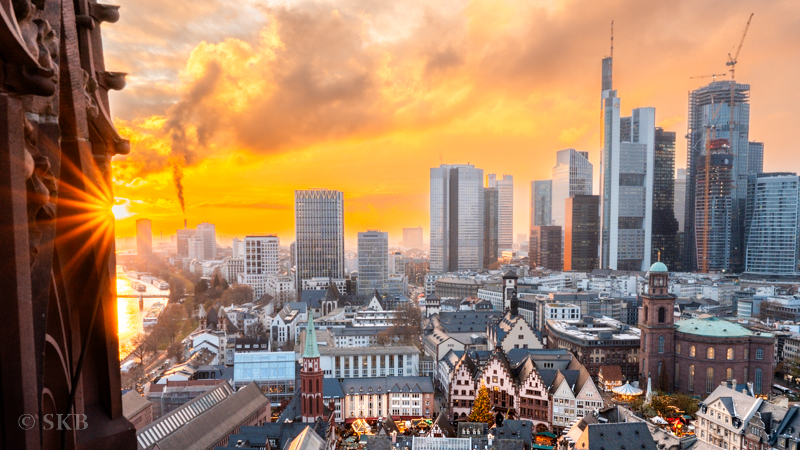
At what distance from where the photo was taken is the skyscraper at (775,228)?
98125 mm

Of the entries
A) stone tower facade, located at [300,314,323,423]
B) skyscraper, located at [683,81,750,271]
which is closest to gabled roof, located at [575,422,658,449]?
stone tower facade, located at [300,314,323,423]

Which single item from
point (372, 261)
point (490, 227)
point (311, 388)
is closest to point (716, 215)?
point (490, 227)

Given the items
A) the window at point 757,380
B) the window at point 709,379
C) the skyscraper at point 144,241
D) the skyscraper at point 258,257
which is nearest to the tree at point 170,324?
the skyscraper at point 144,241

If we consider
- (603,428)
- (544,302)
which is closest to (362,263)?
(544,302)

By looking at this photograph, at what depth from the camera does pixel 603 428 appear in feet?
79.0

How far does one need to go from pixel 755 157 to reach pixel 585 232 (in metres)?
56.7

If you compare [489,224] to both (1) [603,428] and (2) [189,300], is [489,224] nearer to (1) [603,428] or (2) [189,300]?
(2) [189,300]

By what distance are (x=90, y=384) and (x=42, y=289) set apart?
1438 mm

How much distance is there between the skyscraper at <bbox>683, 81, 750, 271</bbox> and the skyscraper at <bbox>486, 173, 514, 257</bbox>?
174 ft

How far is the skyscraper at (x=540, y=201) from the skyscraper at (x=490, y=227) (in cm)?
4151

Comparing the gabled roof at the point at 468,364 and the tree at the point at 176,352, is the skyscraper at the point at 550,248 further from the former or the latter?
the tree at the point at 176,352

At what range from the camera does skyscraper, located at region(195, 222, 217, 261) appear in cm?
12131

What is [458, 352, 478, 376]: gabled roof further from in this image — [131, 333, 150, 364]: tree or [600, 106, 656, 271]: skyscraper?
[600, 106, 656, 271]: skyscraper

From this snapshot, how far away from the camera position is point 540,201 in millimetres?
185125
